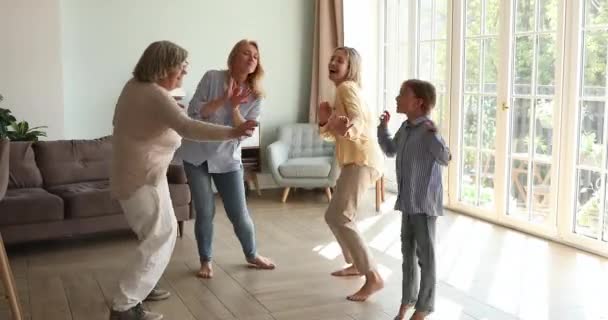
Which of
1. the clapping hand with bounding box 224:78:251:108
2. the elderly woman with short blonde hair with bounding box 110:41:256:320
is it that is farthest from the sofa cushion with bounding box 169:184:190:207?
the elderly woman with short blonde hair with bounding box 110:41:256:320

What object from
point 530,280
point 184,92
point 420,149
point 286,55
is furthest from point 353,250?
point 286,55

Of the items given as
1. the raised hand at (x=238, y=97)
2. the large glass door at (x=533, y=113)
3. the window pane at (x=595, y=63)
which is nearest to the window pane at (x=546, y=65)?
the large glass door at (x=533, y=113)

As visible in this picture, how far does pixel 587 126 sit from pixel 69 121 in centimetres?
427

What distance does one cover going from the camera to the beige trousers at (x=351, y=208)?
11.4 feet

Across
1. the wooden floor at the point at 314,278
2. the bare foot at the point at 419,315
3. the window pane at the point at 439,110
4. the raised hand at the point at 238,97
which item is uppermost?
the raised hand at the point at 238,97

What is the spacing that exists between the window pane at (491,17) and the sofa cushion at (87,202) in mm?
3074

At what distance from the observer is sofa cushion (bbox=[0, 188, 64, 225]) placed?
4.29 metres

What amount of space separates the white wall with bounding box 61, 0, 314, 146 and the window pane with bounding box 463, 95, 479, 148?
1.98m

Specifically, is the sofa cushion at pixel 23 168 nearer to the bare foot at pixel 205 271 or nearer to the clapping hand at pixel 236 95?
the bare foot at pixel 205 271

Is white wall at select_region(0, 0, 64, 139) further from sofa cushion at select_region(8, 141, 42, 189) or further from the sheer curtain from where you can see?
the sheer curtain

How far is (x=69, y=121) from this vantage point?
6.14m

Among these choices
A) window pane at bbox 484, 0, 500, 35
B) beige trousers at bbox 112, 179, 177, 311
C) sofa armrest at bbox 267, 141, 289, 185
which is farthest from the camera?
sofa armrest at bbox 267, 141, 289, 185

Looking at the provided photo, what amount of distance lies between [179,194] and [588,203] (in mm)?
2778

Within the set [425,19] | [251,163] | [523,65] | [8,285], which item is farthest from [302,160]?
[8,285]
